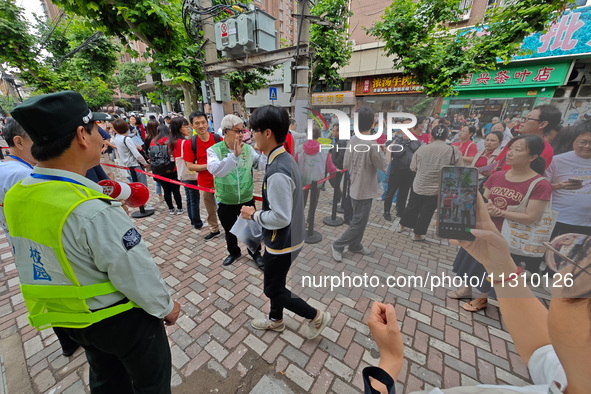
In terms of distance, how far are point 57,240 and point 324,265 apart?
68.3 inches

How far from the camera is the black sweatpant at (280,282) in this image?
6.14 ft

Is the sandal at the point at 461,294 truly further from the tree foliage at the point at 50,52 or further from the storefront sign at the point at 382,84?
the storefront sign at the point at 382,84

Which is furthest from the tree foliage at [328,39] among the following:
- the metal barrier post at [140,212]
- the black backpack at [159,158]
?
the metal barrier post at [140,212]

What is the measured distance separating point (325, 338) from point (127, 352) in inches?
65.6

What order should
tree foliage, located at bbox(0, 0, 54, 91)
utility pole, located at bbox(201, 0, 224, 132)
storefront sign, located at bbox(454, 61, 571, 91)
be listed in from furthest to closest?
storefront sign, located at bbox(454, 61, 571, 91), tree foliage, located at bbox(0, 0, 54, 91), utility pole, located at bbox(201, 0, 224, 132)

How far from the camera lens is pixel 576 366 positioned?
2.42ft

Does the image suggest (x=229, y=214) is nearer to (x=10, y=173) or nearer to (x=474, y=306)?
(x=10, y=173)

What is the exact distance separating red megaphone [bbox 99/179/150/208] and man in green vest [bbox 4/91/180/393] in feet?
2.58

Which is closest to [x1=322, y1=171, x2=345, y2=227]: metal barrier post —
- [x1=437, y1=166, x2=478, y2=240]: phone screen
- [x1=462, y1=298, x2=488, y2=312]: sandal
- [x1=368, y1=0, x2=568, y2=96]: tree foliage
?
[x1=437, y1=166, x2=478, y2=240]: phone screen

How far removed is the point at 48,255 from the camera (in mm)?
997

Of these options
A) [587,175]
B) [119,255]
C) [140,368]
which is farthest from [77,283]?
[587,175]

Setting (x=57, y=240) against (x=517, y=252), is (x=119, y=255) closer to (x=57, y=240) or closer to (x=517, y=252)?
(x=57, y=240)

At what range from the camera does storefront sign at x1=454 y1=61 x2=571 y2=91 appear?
9.71 meters

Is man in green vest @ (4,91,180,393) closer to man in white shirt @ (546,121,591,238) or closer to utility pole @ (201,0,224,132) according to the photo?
man in white shirt @ (546,121,591,238)
